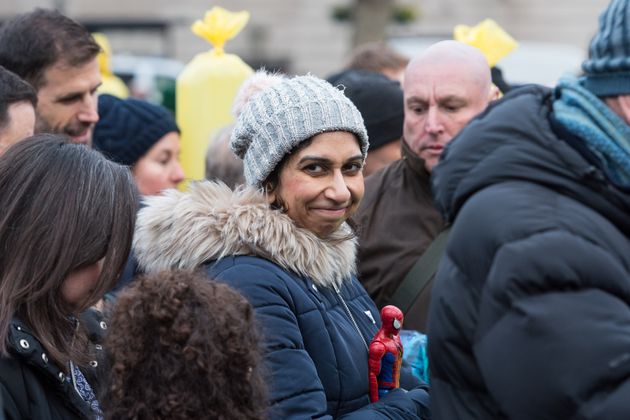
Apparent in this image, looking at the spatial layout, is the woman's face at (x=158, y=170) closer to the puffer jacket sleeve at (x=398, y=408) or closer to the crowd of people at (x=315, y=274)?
the crowd of people at (x=315, y=274)

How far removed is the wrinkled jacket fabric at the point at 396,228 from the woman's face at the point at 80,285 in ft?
5.55

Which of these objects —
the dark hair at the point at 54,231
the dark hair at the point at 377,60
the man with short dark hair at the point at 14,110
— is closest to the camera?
the dark hair at the point at 54,231

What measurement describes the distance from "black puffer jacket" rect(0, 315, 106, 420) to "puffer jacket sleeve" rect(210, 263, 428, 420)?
18.2 inches

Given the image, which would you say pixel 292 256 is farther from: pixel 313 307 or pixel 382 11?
pixel 382 11

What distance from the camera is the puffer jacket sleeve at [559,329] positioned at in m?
2.00

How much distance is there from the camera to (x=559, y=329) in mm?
2014

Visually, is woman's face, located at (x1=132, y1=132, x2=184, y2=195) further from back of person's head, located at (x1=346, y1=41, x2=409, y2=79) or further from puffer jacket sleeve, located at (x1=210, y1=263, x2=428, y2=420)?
puffer jacket sleeve, located at (x1=210, y1=263, x2=428, y2=420)

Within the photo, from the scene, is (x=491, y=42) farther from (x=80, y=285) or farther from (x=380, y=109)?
(x=80, y=285)

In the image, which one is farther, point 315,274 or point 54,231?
point 315,274

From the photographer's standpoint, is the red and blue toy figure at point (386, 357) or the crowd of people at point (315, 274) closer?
the crowd of people at point (315, 274)

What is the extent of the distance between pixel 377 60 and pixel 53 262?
4.06 metres

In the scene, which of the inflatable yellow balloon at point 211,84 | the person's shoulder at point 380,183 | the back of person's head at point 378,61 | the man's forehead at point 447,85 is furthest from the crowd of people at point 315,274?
the back of person's head at point 378,61

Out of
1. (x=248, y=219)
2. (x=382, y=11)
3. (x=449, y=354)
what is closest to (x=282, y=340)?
(x=248, y=219)

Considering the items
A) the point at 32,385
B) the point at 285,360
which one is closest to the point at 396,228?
the point at 285,360
